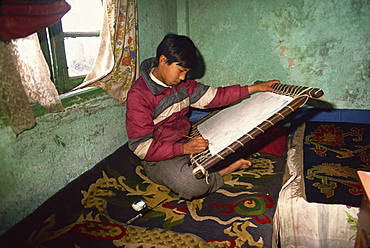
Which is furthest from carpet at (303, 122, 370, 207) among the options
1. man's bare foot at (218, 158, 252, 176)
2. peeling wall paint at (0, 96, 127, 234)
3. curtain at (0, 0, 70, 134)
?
curtain at (0, 0, 70, 134)

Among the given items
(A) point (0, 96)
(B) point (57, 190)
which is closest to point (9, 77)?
(A) point (0, 96)

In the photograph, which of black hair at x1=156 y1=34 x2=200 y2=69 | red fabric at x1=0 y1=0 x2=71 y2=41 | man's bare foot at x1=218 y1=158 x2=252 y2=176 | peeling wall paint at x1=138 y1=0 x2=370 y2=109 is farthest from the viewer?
peeling wall paint at x1=138 y1=0 x2=370 y2=109

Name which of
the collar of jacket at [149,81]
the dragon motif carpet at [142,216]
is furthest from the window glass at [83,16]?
the dragon motif carpet at [142,216]

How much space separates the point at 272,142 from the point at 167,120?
3.65ft

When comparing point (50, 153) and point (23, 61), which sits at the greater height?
point (23, 61)

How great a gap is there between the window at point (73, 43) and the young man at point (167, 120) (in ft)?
1.34

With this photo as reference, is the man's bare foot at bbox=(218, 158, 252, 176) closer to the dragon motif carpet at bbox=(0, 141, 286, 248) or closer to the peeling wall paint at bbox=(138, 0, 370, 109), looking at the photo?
the dragon motif carpet at bbox=(0, 141, 286, 248)

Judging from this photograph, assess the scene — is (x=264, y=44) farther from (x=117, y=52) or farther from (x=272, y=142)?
(x=117, y=52)

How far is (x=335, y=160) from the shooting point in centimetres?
200

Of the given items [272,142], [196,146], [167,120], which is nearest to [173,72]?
[167,120]

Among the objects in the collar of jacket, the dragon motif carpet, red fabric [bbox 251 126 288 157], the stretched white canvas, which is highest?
the collar of jacket

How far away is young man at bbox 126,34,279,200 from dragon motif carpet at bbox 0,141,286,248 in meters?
0.12

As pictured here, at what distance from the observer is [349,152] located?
7.00ft

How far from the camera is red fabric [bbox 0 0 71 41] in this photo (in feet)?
3.70
